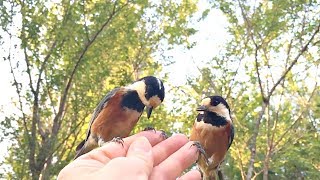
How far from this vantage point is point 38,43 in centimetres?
945

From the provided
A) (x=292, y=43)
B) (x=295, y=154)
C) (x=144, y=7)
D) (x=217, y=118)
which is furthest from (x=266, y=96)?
(x=217, y=118)

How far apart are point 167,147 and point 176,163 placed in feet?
0.55

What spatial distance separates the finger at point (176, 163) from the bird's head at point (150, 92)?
135 centimetres

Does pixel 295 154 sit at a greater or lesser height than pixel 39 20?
lesser

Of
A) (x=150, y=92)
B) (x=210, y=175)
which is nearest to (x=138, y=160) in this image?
(x=150, y=92)

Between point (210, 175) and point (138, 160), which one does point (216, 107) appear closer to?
point (210, 175)

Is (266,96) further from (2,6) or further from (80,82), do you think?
(2,6)

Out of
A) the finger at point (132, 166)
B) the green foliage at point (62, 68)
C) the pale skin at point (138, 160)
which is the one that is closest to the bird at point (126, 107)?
the pale skin at point (138, 160)

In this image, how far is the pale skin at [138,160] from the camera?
68.6 inches

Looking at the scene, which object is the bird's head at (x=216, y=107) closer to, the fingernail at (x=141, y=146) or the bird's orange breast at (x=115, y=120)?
the bird's orange breast at (x=115, y=120)

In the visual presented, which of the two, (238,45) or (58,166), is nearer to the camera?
(58,166)

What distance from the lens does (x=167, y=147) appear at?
2170mm

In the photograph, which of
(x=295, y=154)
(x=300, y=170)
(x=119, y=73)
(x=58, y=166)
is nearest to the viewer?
(x=58, y=166)

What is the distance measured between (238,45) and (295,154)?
333cm
